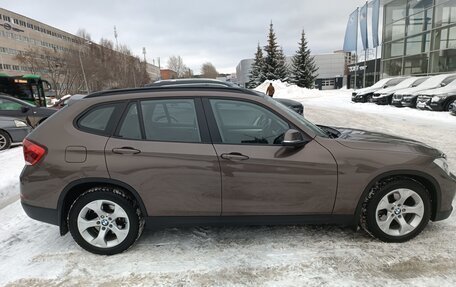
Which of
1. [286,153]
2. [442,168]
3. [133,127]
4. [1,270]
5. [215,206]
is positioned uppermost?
[133,127]

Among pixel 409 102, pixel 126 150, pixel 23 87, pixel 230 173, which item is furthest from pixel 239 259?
pixel 23 87

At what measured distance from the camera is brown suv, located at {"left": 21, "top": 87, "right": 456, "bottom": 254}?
3.06 meters

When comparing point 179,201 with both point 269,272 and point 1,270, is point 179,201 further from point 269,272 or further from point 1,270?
point 1,270

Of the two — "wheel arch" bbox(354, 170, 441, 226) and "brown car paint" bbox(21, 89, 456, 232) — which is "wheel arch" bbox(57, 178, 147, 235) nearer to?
"brown car paint" bbox(21, 89, 456, 232)

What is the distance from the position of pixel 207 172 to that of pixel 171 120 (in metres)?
0.68

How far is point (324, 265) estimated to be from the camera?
2943mm

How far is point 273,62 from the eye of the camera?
45531 mm

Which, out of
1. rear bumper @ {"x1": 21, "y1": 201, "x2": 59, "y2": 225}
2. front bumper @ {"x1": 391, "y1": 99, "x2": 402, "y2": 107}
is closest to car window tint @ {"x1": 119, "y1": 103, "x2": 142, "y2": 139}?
rear bumper @ {"x1": 21, "y1": 201, "x2": 59, "y2": 225}

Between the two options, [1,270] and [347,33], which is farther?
[347,33]

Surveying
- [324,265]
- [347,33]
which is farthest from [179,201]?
[347,33]

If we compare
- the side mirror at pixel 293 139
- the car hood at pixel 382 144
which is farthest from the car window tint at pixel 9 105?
the car hood at pixel 382 144

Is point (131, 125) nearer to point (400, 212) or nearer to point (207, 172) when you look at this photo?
point (207, 172)

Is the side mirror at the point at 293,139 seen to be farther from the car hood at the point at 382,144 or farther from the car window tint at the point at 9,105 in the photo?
the car window tint at the point at 9,105

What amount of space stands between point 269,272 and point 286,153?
1107 mm
